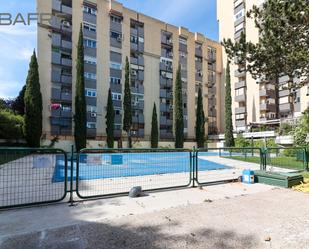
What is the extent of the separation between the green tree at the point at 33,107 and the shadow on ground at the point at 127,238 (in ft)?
85.1

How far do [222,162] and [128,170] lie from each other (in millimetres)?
5503

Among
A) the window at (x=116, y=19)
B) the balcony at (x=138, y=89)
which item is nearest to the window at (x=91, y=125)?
the balcony at (x=138, y=89)

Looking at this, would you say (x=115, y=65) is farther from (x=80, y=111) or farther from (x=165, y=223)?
(x=165, y=223)

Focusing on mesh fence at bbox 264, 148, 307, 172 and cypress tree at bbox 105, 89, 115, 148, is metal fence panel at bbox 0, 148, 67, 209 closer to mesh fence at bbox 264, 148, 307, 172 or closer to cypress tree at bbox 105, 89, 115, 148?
mesh fence at bbox 264, 148, 307, 172

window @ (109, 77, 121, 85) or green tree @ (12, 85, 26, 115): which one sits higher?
window @ (109, 77, 121, 85)

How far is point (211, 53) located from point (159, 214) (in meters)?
46.7

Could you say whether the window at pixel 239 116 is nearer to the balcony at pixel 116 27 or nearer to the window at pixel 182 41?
the window at pixel 182 41

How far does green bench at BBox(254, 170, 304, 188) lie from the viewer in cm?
870

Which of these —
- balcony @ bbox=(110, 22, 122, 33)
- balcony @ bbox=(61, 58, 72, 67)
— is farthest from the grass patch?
balcony @ bbox=(110, 22, 122, 33)

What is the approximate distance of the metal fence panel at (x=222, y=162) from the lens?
9938 millimetres

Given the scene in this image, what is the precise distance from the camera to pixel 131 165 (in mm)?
8703

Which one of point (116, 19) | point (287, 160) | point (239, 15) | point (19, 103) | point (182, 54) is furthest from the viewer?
point (239, 15)

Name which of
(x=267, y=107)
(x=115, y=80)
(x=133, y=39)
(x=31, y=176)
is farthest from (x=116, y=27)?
(x=31, y=176)

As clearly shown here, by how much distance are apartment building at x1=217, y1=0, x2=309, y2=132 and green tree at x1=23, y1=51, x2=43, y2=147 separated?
1031 inches
